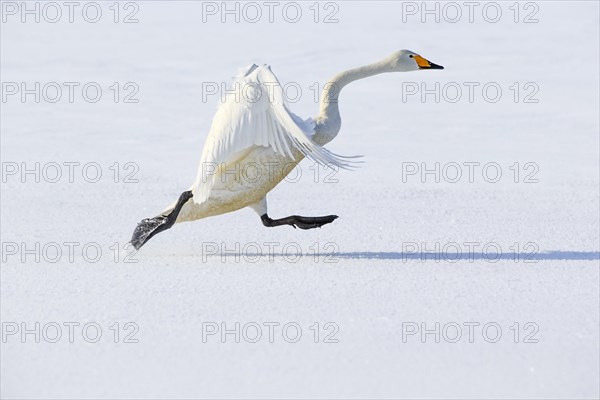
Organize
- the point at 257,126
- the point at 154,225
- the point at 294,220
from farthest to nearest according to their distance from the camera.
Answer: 1. the point at 294,220
2. the point at 154,225
3. the point at 257,126

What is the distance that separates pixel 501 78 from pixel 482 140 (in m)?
2.56

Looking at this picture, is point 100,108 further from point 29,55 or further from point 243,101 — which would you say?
point 243,101

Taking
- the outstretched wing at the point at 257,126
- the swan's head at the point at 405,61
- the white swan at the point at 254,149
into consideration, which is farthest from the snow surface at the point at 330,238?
the swan's head at the point at 405,61

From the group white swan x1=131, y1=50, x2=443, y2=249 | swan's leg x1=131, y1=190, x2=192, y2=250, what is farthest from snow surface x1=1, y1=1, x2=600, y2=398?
white swan x1=131, y1=50, x2=443, y2=249

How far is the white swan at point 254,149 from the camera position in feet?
18.8

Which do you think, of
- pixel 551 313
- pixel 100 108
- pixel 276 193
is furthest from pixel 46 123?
pixel 551 313

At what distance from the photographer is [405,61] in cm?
656

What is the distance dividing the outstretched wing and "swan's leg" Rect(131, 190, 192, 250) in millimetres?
230

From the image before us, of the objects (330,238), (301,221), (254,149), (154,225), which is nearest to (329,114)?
(254,149)

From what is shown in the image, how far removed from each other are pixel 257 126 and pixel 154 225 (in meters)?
0.81

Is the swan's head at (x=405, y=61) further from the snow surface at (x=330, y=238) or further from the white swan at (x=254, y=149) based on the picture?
the snow surface at (x=330, y=238)

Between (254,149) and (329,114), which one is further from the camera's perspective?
(329,114)

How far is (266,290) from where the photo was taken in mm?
5402

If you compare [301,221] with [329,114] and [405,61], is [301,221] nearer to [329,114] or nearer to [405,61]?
[329,114]
